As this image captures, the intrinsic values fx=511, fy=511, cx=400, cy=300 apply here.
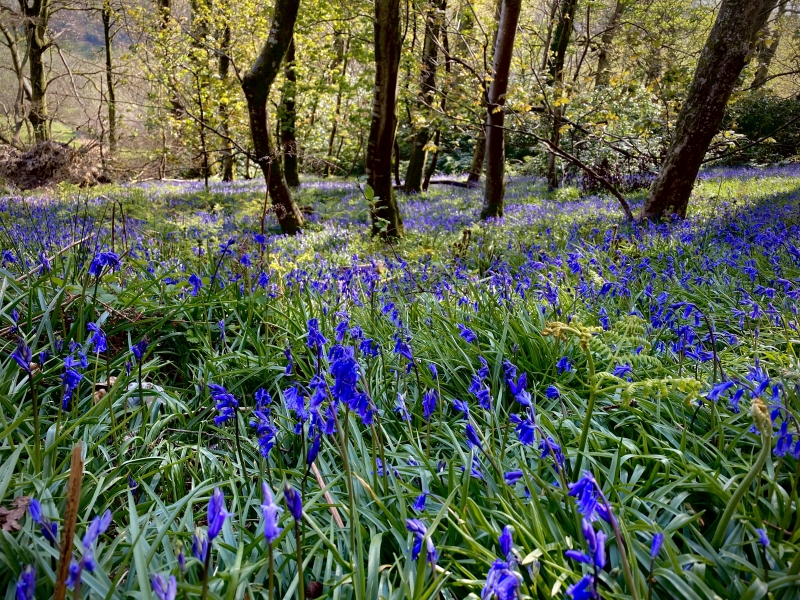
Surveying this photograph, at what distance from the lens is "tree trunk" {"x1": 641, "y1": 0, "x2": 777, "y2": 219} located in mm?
6309

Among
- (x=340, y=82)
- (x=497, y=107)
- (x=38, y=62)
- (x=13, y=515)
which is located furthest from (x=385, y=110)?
(x=38, y=62)

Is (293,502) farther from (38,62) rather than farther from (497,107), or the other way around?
(38,62)

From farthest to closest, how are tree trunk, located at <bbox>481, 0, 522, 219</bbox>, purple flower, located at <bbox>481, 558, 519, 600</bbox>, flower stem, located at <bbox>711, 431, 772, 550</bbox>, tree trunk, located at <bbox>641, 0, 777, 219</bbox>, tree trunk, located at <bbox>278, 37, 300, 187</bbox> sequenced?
tree trunk, located at <bbox>278, 37, 300, 187</bbox>
tree trunk, located at <bbox>481, 0, 522, 219</bbox>
tree trunk, located at <bbox>641, 0, 777, 219</bbox>
flower stem, located at <bbox>711, 431, 772, 550</bbox>
purple flower, located at <bbox>481, 558, 519, 600</bbox>

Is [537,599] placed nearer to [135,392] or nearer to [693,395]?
[693,395]

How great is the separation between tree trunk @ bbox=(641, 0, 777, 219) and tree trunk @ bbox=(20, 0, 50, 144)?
2258cm

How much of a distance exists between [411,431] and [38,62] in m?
26.6

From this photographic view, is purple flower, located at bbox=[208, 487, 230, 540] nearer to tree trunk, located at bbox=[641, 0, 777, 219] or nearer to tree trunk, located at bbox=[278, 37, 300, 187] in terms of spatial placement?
tree trunk, located at bbox=[641, 0, 777, 219]

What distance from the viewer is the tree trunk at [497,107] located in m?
8.64

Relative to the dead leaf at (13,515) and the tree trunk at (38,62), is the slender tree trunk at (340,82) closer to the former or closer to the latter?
the dead leaf at (13,515)

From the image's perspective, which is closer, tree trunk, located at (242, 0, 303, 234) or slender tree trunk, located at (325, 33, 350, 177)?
tree trunk, located at (242, 0, 303, 234)

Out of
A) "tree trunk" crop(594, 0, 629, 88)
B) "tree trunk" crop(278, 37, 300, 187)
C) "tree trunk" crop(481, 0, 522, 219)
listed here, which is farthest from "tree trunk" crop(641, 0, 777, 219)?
"tree trunk" crop(278, 37, 300, 187)

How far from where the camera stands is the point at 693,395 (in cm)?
164

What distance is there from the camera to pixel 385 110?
8320 millimetres

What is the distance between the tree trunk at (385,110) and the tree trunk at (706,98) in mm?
4012
